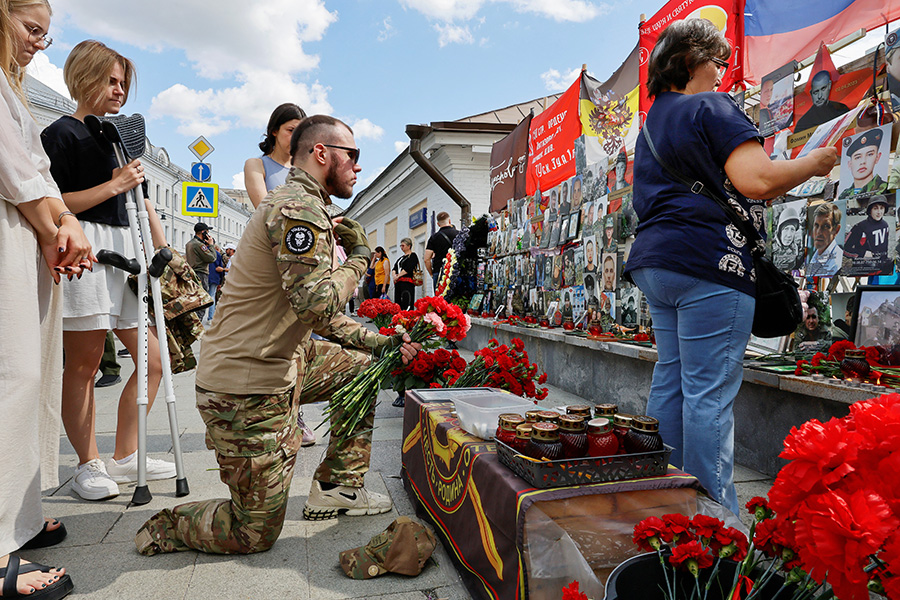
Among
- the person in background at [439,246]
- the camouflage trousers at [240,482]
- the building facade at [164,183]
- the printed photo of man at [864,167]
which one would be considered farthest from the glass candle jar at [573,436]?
the building facade at [164,183]

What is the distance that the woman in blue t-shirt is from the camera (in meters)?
2.04

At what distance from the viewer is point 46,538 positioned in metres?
2.41

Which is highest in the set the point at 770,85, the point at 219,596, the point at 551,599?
the point at 770,85

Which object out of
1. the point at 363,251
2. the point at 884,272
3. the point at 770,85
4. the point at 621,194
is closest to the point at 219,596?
the point at 363,251

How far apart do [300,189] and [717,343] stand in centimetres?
178

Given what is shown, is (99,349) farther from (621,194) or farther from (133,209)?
(621,194)

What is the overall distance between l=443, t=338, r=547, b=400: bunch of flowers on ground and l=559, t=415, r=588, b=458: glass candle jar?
1.41 meters

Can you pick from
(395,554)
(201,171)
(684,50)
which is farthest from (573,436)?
(201,171)

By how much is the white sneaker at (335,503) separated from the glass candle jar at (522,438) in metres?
1.38

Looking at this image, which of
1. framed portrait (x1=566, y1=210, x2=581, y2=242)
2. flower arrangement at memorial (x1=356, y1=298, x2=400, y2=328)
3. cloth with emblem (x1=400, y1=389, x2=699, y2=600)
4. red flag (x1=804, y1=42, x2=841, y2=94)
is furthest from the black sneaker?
red flag (x1=804, y1=42, x2=841, y2=94)

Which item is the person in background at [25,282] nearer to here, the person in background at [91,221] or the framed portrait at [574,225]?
the person in background at [91,221]

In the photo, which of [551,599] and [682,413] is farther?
[682,413]

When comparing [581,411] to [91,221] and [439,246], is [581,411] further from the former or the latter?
[439,246]

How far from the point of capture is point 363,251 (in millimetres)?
2555
